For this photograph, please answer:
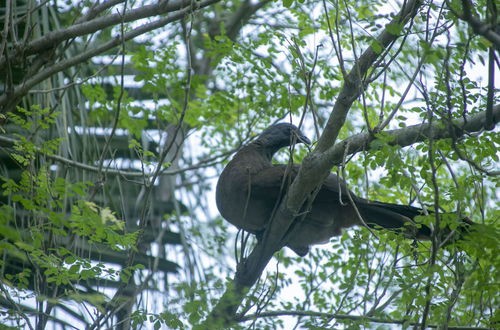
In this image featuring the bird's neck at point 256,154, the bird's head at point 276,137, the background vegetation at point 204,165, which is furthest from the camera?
the bird's head at point 276,137

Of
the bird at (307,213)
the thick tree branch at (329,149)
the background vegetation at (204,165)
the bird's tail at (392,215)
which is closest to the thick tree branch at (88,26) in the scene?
the background vegetation at (204,165)

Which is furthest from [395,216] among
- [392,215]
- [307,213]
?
[307,213]

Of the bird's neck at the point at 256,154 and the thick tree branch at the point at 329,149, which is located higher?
the bird's neck at the point at 256,154

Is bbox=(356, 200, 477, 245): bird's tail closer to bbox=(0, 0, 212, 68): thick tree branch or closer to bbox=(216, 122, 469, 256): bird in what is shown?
bbox=(216, 122, 469, 256): bird

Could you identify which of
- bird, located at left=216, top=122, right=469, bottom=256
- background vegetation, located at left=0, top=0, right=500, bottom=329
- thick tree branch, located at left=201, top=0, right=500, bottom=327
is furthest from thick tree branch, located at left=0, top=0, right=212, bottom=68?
thick tree branch, located at left=201, top=0, right=500, bottom=327

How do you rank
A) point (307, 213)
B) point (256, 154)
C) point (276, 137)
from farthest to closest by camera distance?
point (276, 137) < point (256, 154) < point (307, 213)

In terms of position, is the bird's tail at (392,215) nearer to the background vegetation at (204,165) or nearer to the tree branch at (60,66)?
the background vegetation at (204,165)

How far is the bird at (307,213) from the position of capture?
431cm

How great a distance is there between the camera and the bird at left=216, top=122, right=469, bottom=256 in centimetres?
431

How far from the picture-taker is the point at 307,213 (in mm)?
4258

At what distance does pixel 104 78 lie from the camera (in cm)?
626

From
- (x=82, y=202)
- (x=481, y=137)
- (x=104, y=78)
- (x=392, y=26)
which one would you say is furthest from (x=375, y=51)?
(x=104, y=78)

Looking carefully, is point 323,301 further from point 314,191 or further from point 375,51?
point 375,51

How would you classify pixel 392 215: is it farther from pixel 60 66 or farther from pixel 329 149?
pixel 60 66
